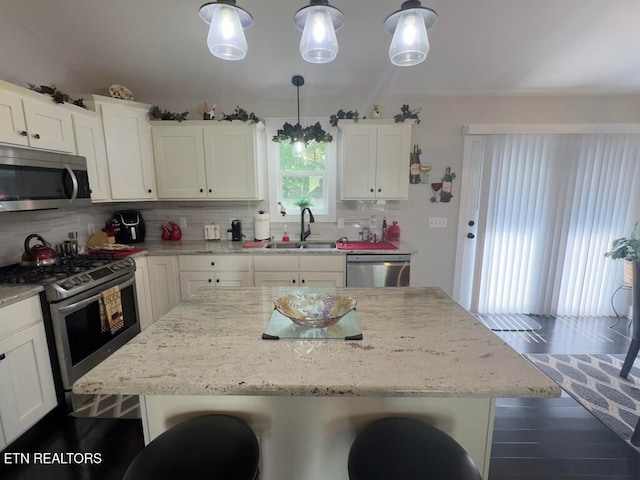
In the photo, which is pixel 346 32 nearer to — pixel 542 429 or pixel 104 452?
pixel 542 429

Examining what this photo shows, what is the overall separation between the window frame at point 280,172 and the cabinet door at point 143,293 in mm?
1390

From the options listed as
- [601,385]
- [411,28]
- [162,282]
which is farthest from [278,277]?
[601,385]

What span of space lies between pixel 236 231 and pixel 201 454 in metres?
2.64

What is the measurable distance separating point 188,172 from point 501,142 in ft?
11.2

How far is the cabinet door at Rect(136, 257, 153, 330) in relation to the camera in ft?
8.98

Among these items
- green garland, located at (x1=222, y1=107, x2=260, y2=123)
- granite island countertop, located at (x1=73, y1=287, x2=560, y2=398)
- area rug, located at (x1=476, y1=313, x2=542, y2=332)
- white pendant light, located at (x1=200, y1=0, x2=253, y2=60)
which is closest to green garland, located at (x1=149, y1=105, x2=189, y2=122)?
green garland, located at (x1=222, y1=107, x2=260, y2=123)

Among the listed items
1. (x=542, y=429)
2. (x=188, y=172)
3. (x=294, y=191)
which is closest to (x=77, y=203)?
(x=188, y=172)

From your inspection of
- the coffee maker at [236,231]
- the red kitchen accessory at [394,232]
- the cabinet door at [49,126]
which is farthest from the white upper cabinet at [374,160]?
the cabinet door at [49,126]

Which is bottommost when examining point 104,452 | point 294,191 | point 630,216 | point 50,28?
point 104,452

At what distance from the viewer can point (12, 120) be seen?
1.89 metres

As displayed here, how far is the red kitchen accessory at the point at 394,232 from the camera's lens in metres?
3.31

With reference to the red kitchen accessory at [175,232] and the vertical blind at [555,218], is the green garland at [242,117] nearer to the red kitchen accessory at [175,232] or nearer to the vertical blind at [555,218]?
the red kitchen accessory at [175,232]

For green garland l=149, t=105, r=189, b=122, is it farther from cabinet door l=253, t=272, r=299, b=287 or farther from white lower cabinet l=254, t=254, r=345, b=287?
cabinet door l=253, t=272, r=299, b=287

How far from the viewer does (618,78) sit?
288 centimetres
